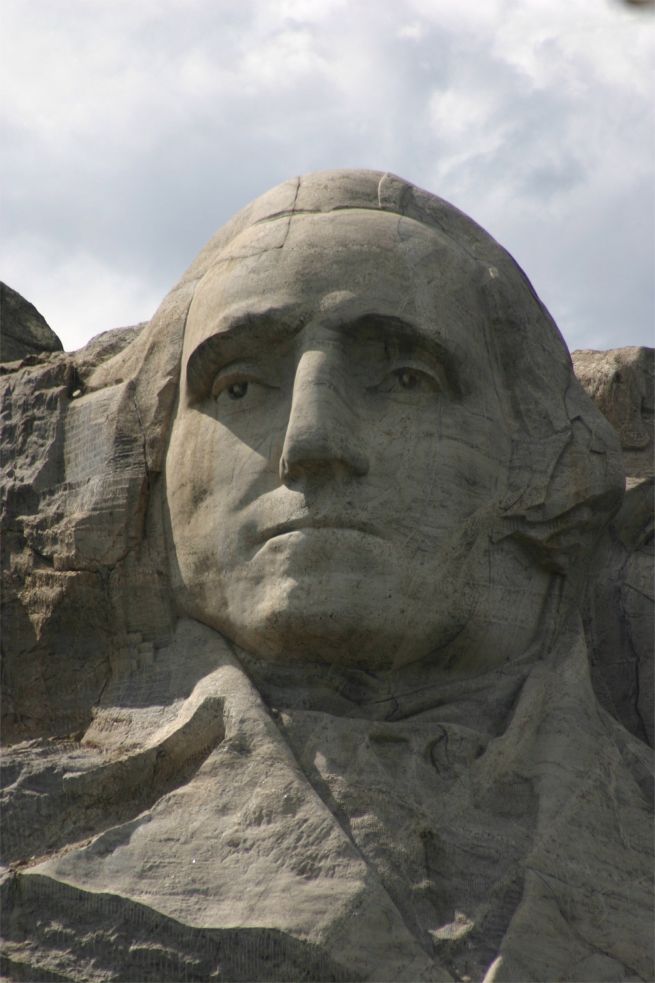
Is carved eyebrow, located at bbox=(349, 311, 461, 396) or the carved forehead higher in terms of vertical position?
the carved forehead

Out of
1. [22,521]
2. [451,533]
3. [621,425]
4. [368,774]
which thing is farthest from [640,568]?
[22,521]

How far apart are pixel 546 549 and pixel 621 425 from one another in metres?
1.21

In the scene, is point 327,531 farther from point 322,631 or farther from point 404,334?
point 404,334

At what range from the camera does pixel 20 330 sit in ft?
26.6

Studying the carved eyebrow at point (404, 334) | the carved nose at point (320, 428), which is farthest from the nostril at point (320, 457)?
the carved eyebrow at point (404, 334)

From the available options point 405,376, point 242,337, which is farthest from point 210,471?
point 405,376

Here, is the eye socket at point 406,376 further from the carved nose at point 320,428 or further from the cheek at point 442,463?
the carved nose at point 320,428

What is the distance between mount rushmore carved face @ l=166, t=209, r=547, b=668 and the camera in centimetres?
618

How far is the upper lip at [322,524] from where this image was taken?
6.18m

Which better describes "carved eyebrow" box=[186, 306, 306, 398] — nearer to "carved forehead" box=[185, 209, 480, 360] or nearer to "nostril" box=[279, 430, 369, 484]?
"carved forehead" box=[185, 209, 480, 360]

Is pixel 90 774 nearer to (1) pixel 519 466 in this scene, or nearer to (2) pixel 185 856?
(2) pixel 185 856

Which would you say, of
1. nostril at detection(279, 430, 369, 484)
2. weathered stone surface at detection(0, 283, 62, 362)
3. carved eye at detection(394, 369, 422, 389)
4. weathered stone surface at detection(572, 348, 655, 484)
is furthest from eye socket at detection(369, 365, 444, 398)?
weathered stone surface at detection(0, 283, 62, 362)

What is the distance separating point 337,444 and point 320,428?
0.08 meters

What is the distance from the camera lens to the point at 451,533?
6.36 meters
